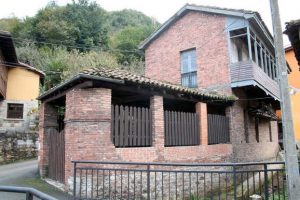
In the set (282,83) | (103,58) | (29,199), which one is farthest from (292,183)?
(103,58)

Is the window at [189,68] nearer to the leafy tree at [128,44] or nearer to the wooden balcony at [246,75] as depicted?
the wooden balcony at [246,75]

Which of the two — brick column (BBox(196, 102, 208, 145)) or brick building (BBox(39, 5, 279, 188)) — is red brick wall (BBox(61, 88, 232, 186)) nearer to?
brick building (BBox(39, 5, 279, 188))

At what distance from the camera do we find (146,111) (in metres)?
10.3

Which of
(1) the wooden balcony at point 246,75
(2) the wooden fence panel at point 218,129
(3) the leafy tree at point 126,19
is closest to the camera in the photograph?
(2) the wooden fence panel at point 218,129

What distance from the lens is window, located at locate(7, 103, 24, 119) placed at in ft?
75.6

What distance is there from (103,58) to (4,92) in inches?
456

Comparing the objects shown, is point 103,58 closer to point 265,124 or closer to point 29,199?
point 265,124

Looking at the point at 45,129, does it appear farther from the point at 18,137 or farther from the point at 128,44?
the point at 128,44

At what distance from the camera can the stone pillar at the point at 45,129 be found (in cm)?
1204

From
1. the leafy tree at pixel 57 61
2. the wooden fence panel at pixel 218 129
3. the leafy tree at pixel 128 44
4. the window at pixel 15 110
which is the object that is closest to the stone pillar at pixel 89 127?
the wooden fence panel at pixel 218 129

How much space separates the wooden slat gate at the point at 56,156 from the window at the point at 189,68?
26.2 feet

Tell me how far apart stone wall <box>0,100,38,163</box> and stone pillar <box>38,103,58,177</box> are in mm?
6774

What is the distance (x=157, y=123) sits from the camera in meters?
10.4

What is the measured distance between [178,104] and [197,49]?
4.31m
